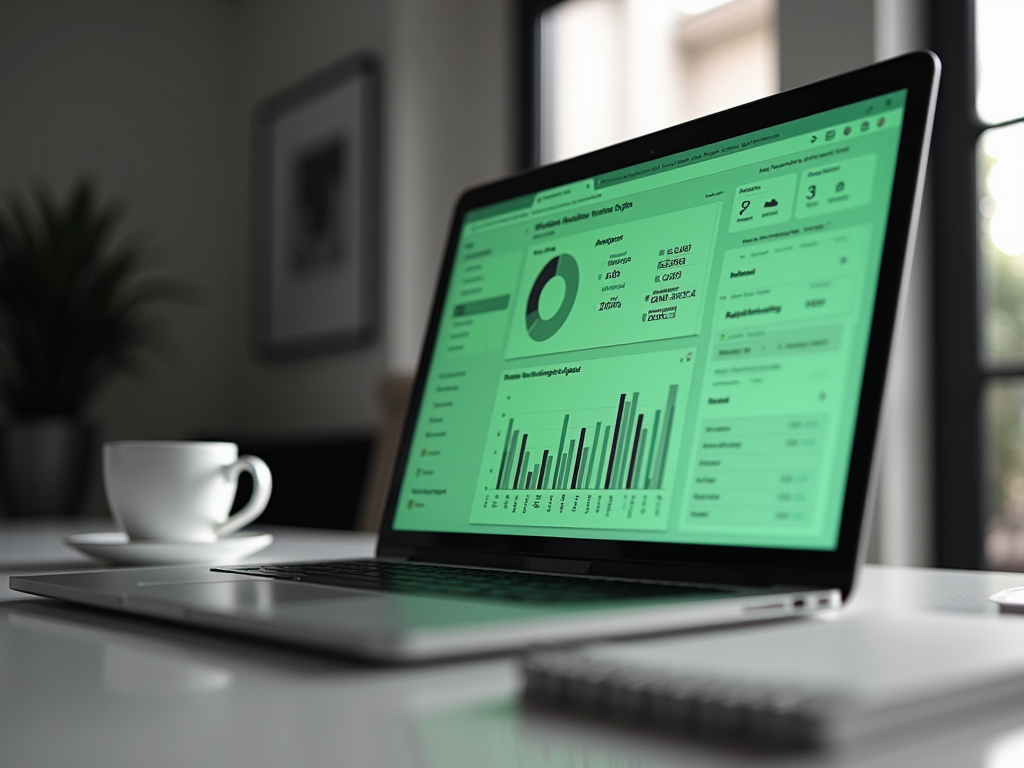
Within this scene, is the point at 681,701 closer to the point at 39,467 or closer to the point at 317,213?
the point at 39,467

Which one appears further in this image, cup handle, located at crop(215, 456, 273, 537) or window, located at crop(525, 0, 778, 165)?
window, located at crop(525, 0, 778, 165)

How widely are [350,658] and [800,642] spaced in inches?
6.9

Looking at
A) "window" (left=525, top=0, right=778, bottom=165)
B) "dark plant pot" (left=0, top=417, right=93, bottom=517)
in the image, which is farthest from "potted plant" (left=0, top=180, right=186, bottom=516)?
"window" (left=525, top=0, right=778, bottom=165)

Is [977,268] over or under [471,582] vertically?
over

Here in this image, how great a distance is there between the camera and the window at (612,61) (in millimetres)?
2977

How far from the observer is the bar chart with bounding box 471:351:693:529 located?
0.60m

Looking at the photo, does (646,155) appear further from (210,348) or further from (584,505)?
(210,348)

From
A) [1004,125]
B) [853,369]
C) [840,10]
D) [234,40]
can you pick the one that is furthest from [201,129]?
[853,369]

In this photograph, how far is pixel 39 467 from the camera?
288 cm

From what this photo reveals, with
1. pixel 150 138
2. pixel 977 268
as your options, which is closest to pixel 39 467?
pixel 150 138

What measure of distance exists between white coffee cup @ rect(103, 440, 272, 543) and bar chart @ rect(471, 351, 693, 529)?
28cm

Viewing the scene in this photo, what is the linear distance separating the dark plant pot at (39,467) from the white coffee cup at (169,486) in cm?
218

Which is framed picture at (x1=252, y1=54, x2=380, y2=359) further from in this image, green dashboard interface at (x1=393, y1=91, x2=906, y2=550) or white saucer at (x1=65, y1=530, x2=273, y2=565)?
green dashboard interface at (x1=393, y1=91, x2=906, y2=550)

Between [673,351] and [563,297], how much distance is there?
13cm
